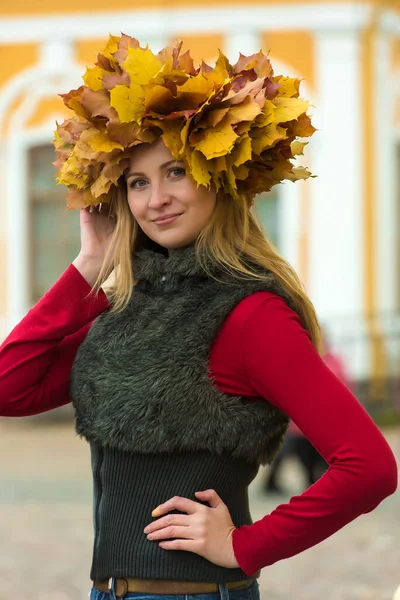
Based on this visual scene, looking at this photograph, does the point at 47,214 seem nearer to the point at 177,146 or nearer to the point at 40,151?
the point at 40,151

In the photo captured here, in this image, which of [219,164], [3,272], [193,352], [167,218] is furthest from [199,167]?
[3,272]

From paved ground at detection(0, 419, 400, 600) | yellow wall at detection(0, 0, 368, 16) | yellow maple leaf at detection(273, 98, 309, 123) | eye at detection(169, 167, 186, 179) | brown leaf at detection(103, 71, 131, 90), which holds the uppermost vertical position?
yellow wall at detection(0, 0, 368, 16)

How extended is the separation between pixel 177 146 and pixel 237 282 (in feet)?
1.00

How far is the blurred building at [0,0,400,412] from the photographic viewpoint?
1218 cm

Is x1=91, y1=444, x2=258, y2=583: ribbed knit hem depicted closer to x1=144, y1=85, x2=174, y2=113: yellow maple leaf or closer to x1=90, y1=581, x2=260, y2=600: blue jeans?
x1=90, y1=581, x2=260, y2=600: blue jeans

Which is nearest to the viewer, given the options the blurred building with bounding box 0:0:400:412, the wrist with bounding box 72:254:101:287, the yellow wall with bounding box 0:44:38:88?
the wrist with bounding box 72:254:101:287

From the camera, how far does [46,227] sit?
13117mm

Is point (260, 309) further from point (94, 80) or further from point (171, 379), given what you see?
point (94, 80)

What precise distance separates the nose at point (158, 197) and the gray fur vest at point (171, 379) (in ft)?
0.36

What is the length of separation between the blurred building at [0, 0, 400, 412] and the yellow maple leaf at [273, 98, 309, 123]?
32.4 ft

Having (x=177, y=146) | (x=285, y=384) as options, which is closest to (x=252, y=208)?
(x=177, y=146)

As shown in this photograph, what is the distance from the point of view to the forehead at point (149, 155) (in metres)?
2.29

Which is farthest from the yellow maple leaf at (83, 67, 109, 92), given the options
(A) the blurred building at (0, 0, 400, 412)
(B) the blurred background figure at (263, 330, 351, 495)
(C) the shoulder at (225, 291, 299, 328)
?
(A) the blurred building at (0, 0, 400, 412)

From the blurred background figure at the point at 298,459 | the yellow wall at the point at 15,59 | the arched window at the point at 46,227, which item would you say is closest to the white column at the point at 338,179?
the arched window at the point at 46,227
